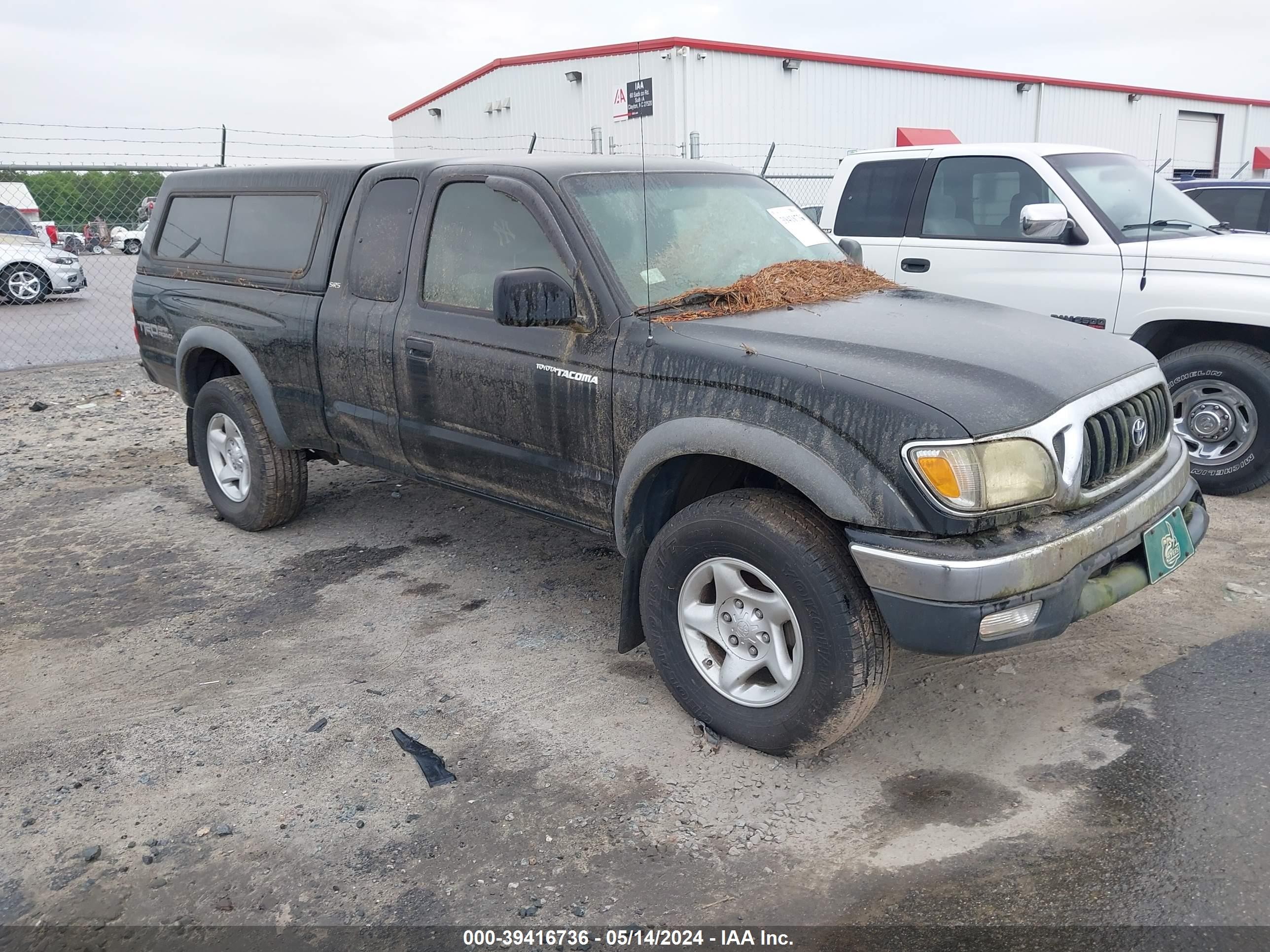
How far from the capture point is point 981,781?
122 inches

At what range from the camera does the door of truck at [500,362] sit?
11.8 ft

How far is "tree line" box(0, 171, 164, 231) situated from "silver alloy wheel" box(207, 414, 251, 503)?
5843mm

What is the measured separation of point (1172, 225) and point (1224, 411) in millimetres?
1217

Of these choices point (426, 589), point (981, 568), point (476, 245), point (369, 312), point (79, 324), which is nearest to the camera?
point (981, 568)

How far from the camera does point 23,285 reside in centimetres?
1528

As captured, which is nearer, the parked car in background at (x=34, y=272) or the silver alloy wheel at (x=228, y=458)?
the silver alloy wheel at (x=228, y=458)

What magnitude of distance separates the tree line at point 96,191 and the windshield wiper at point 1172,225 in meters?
8.90

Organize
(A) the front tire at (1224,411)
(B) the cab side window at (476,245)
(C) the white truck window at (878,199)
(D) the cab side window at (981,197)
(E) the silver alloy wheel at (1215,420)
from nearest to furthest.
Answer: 1. (B) the cab side window at (476,245)
2. (A) the front tire at (1224,411)
3. (E) the silver alloy wheel at (1215,420)
4. (D) the cab side window at (981,197)
5. (C) the white truck window at (878,199)

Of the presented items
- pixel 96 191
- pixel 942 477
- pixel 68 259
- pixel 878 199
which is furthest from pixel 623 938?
pixel 68 259

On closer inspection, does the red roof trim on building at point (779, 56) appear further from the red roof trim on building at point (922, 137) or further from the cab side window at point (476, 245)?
the cab side window at point (476, 245)

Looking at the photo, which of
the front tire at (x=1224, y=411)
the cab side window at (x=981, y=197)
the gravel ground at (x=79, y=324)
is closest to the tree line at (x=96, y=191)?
the gravel ground at (x=79, y=324)

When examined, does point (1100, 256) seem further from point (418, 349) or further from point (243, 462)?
point (243, 462)

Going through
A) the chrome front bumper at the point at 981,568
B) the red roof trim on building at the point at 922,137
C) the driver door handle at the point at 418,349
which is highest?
the red roof trim on building at the point at 922,137

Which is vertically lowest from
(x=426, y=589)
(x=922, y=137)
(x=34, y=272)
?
(x=426, y=589)
